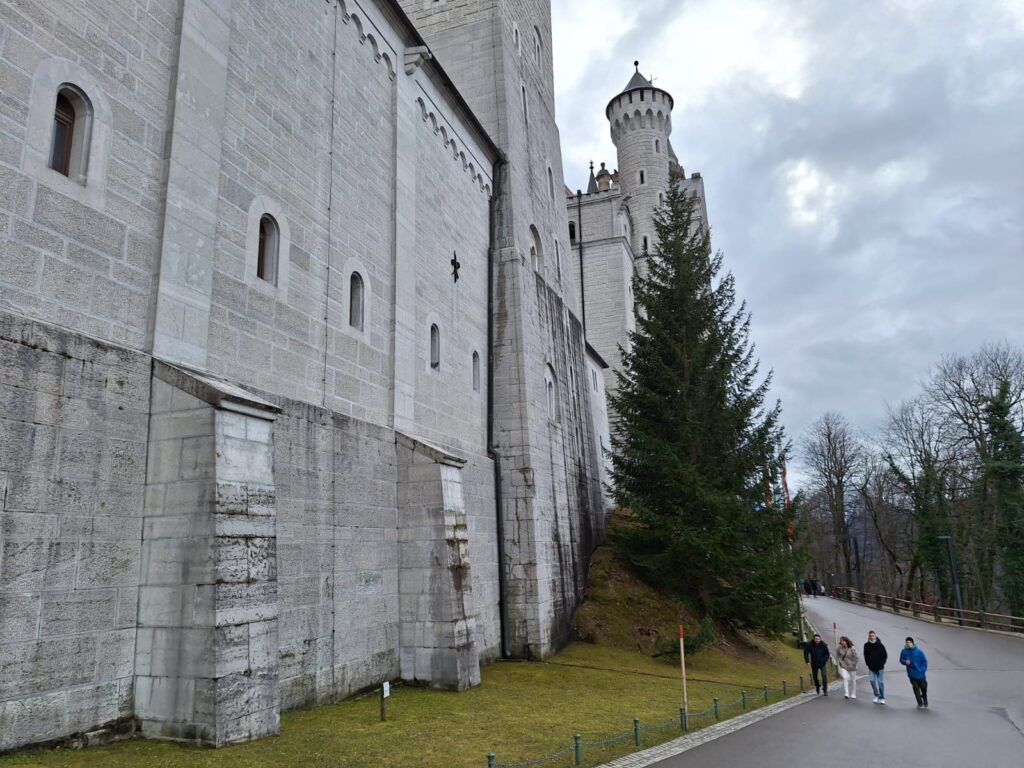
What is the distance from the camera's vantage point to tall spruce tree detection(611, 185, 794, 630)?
19.0 meters

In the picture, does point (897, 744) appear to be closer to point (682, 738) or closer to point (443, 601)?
point (682, 738)

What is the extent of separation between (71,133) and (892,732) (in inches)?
531

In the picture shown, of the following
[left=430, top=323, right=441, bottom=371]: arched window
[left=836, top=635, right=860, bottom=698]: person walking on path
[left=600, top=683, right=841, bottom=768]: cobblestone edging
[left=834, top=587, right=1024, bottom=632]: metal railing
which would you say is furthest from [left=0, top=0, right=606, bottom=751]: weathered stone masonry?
[left=834, top=587, right=1024, bottom=632]: metal railing

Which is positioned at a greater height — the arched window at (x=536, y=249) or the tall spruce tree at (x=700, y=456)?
the arched window at (x=536, y=249)

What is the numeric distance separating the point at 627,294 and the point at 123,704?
3864 centimetres

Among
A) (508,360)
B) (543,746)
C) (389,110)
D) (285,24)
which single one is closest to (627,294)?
(508,360)

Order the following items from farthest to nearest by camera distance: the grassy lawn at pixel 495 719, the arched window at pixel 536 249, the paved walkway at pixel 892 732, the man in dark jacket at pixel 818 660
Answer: the arched window at pixel 536 249, the man in dark jacket at pixel 818 660, the paved walkway at pixel 892 732, the grassy lawn at pixel 495 719

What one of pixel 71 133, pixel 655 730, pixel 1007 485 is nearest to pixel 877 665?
pixel 655 730

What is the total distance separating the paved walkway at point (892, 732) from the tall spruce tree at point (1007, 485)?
520 inches

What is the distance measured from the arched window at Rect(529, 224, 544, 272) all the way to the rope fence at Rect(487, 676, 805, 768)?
13.0 meters

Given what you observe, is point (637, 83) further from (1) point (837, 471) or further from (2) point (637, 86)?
(1) point (837, 471)

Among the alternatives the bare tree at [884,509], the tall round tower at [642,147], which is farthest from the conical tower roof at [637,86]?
the bare tree at [884,509]

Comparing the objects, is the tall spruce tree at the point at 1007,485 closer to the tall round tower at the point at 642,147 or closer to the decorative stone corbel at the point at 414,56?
the tall round tower at the point at 642,147

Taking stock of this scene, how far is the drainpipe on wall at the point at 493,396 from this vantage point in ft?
53.8
